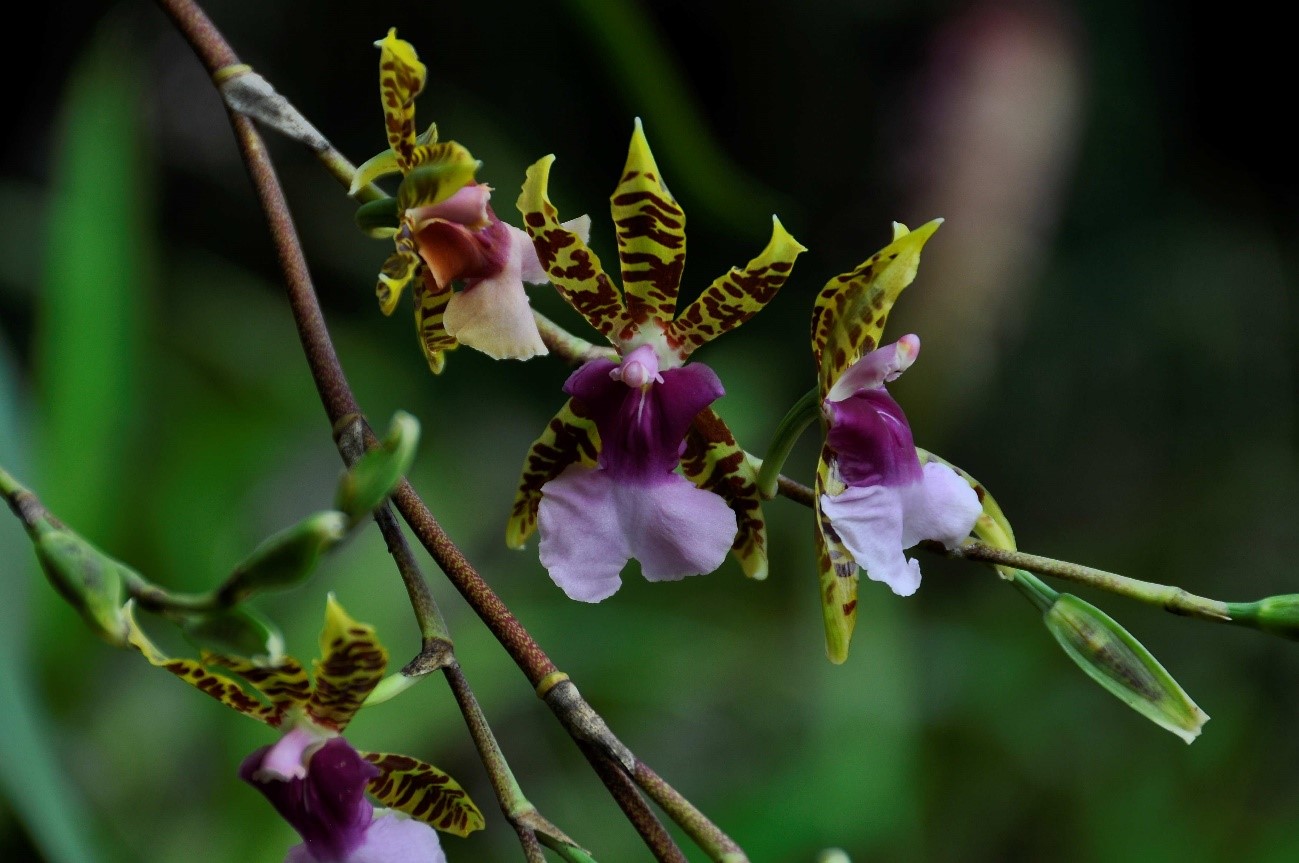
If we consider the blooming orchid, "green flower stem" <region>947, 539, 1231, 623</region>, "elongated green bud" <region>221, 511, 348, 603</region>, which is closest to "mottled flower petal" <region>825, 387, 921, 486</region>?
the blooming orchid

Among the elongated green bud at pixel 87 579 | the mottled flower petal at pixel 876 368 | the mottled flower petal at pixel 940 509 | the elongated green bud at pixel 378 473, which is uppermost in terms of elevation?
the elongated green bud at pixel 378 473

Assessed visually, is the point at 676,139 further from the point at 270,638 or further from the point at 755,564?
the point at 270,638

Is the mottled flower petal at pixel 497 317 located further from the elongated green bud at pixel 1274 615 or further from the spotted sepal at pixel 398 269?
the elongated green bud at pixel 1274 615

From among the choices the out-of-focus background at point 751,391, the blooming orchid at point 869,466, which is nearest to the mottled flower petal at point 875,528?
the blooming orchid at point 869,466

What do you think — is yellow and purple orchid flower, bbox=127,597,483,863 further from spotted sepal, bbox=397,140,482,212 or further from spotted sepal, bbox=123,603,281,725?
spotted sepal, bbox=397,140,482,212

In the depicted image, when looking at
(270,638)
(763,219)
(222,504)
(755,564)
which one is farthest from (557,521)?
(763,219)
